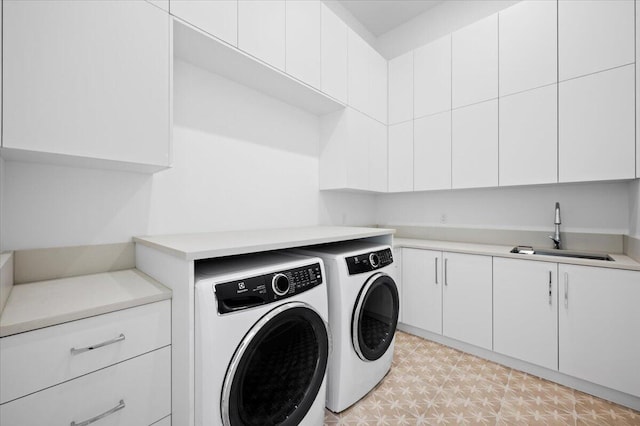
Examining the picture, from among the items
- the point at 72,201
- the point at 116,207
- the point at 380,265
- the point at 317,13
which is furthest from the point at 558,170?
the point at 72,201

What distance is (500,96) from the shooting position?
2.19 metres

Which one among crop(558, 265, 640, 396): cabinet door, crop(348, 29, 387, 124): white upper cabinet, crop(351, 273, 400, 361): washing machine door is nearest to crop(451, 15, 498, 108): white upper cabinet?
crop(348, 29, 387, 124): white upper cabinet

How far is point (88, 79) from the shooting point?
1.08m

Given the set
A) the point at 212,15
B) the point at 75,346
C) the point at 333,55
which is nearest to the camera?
the point at 75,346

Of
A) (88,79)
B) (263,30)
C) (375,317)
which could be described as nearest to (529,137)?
(375,317)

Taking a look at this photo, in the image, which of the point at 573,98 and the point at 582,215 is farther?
the point at 582,215

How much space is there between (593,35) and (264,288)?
2584 mm

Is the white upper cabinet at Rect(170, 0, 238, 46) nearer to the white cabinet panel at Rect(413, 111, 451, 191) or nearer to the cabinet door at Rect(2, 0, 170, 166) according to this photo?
the cabinet door at Rect(2, 0, 170, 166)

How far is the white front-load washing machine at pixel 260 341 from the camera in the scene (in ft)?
3.13

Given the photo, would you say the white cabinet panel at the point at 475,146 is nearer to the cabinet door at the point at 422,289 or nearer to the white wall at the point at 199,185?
the cabinet door at the point at 422,289

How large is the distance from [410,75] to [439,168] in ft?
3.21

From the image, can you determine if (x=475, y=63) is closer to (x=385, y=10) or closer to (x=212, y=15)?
(x=385, y=10)

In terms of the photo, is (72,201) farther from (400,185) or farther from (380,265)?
(400,185)

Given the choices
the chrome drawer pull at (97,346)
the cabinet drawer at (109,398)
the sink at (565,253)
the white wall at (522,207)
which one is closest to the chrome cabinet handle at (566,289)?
the sink at (565,253)
